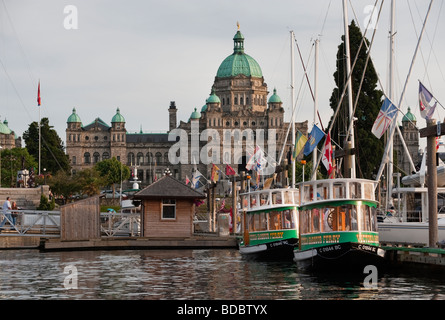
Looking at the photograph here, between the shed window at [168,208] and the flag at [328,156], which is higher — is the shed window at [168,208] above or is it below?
below

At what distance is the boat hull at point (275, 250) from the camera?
138 feet

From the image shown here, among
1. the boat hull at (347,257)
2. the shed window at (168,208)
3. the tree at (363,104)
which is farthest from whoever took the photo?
the tree at (363,104)

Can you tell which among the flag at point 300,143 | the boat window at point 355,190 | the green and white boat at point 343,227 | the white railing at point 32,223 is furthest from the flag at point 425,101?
the white railing at point 32,223

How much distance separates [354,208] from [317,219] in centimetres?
202

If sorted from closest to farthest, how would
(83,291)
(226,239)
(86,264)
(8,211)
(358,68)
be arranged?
(83,291) → (86,264) → (8,211) → (226,239) → (358,68)

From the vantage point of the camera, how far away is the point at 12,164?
427ft

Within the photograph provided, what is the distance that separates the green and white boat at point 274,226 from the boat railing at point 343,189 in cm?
627

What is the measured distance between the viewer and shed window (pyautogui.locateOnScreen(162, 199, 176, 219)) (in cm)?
5234

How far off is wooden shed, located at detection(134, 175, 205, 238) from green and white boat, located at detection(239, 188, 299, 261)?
7.90 meters

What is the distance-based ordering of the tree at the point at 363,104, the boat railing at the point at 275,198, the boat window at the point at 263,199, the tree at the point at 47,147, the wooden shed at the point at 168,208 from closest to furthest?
the boat railing at the point at 275,198 → the boat window at the point at 263,199 → the wooden shed at the point at 168,208 → the tree at the point at 363,104 → the tree at the point at 47,147

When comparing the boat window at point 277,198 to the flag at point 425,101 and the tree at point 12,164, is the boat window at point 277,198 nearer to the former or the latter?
the flag at point 425,101

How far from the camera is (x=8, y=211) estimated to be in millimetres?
49594

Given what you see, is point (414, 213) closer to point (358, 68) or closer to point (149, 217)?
point (149, 217)
